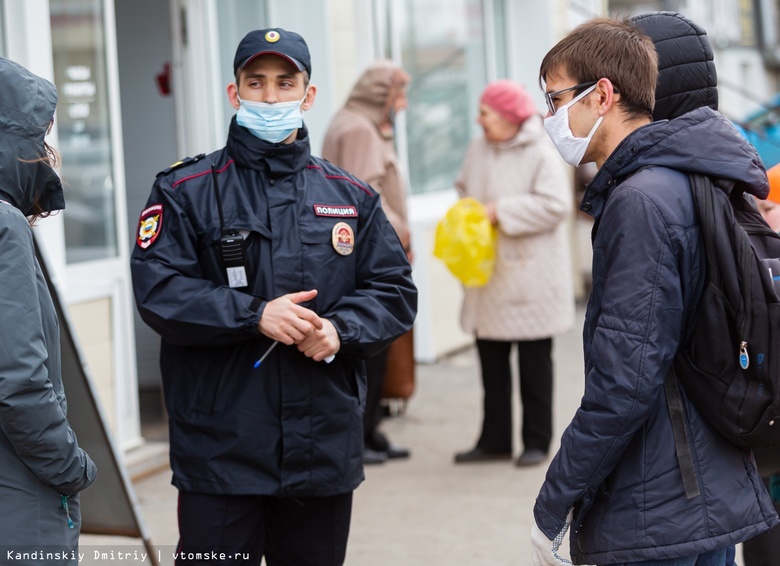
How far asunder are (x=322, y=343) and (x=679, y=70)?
111cm

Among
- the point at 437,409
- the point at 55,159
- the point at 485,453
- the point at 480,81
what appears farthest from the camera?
the point at 480,81

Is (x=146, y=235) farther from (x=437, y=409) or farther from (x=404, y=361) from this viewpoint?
(x=437, y=409)

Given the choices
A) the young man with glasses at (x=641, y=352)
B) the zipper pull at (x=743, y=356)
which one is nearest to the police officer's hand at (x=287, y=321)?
the young man with glasses at (x=641, y=352)

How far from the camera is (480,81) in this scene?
10.5 metres

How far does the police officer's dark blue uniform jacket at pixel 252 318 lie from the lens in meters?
2.90

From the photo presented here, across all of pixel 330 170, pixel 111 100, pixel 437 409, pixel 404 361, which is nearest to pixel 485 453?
pixel 404 361

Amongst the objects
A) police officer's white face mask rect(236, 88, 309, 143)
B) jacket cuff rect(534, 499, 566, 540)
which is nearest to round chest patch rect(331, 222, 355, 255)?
police officer's white face mask rect(236, 88, 309, 143)

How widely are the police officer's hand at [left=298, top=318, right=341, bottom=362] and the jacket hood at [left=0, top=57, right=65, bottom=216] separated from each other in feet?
2.63

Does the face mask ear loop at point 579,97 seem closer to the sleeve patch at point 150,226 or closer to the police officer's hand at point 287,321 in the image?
the police officer's hand at point 287,321

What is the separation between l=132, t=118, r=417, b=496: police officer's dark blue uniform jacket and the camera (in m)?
2.90

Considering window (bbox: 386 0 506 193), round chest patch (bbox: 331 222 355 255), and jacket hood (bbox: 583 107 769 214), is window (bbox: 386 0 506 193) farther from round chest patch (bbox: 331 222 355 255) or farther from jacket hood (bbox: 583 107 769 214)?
jacket hood (bbox: 583 107 769 214)

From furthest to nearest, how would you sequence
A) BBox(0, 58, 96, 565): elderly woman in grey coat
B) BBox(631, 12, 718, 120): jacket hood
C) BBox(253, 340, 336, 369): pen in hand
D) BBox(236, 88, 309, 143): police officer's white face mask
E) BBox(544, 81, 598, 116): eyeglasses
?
1. BBox(236, 88, 309, 143): police officer's white face mask
2. BBox(253, 340, 336, 369): pen in hand
3. BBox(631, 12, 718, 120): jacket hood
4. BBox(544, 81, 598, 116): eyeglasses
5. BBox(0, 58, 96, 565): elderly woman in grey coat

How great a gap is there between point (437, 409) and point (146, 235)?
445 cm

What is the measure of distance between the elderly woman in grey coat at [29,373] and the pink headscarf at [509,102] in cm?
352
